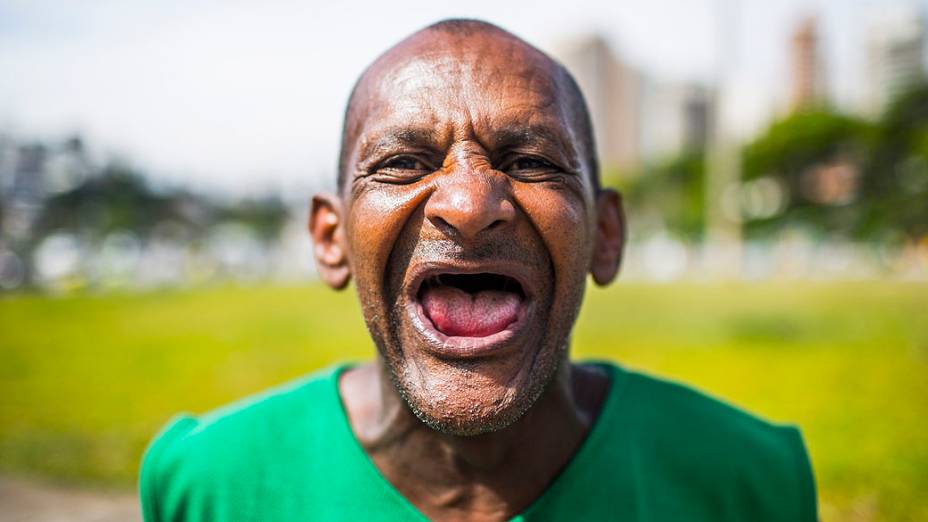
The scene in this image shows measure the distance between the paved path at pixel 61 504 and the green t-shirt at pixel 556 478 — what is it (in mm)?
2980

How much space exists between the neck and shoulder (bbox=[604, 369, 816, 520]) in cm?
20

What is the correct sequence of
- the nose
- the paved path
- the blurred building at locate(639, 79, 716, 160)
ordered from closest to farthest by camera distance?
the nose, the paved path, the blurred building at locate(639, 79, 716, 160)

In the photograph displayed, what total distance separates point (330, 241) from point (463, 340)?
0.67 m

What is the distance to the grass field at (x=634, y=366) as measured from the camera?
17.5ft

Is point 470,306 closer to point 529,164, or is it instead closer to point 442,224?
point 442,224

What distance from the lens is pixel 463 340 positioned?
1.74m

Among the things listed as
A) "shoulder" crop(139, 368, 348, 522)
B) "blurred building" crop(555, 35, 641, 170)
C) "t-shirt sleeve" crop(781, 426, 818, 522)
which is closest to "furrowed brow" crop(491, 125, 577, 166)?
"shoulder" crop(139, 368, 348, 522)

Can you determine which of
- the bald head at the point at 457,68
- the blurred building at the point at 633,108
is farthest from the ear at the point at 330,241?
the blurred building at the point at 633,108

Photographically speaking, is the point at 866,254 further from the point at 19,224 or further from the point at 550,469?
the point at 550,469

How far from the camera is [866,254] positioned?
4691 centimetres

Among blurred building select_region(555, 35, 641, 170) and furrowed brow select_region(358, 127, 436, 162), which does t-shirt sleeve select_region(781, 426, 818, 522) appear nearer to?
furrowed brow select_region(358, 127, 436, 162)

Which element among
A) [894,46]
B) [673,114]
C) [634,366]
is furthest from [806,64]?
[634,366]

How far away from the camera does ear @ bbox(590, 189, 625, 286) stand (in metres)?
2.20

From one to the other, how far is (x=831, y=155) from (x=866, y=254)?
31.4ft
